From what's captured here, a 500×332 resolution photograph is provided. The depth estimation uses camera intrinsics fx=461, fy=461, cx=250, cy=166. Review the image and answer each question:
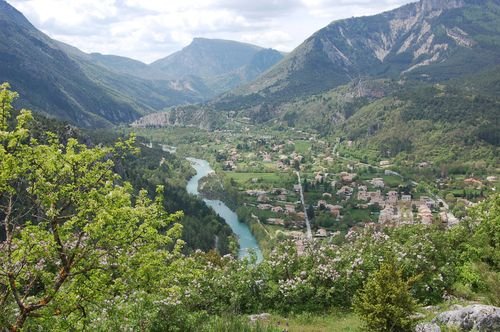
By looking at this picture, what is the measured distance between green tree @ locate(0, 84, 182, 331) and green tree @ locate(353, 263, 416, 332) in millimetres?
6300

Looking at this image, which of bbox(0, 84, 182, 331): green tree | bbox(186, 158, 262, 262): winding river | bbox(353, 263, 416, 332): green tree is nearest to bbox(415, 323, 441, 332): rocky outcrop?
bbox(353, 263, 416, 332): green tree

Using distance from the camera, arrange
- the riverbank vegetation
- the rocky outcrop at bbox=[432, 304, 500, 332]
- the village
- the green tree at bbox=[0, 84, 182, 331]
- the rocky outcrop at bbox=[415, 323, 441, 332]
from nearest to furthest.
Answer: the green tree at bbox=[0, 84, 182, 331], the riverbank vegetation, the rocky outcrop at bbox=[432, 304, 500, 332], the rocky outcrop at bbox=[415, 323, 441, 332], the village

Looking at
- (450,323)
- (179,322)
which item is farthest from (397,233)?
(179,322)

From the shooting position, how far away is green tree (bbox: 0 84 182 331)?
1105 cm

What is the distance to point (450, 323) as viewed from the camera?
1338cm

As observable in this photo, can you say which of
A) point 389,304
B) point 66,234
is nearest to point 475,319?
point 389,304

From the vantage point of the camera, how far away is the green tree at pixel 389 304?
1309 centimetres

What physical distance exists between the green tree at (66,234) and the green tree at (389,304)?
6.30 meters

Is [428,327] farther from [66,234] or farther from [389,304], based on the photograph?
[66,234]

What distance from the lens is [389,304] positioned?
13.2 metres

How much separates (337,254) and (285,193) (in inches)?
3843

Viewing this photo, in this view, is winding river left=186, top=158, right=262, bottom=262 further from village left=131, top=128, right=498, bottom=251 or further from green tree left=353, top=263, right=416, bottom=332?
green tree left=353, top=263, right=416, bottom=332

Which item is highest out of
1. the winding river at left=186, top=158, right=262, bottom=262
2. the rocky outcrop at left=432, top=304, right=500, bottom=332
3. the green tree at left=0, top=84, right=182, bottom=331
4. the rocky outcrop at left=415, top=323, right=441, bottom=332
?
the green tree at left=0, top=84, right=182, bottom=331

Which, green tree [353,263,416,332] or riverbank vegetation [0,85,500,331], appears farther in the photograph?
green tree [353,263,416,332]
